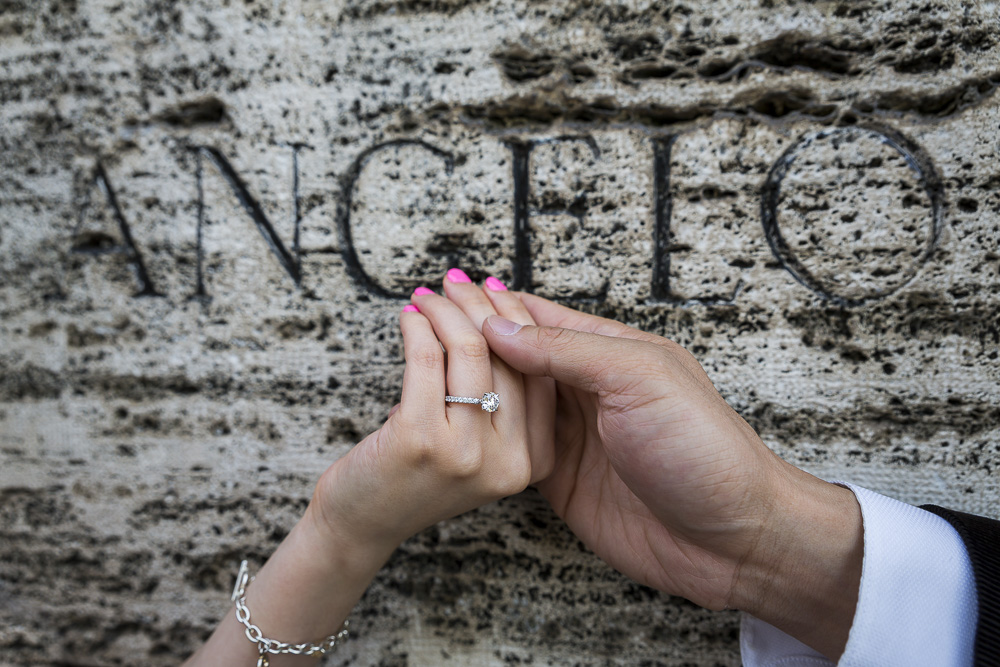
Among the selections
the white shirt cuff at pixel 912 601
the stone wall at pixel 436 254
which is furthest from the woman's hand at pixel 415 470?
the white shirt cuff at pixel 912 601

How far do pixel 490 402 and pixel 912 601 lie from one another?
2.15 feet

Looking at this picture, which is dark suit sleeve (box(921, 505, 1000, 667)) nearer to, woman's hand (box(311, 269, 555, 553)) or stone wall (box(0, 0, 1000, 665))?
stone wall (box(0, 0, 1000, 665))

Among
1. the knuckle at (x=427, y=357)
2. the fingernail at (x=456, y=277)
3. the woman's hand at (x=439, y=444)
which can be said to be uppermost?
the fingernail at (x=456, y=277)

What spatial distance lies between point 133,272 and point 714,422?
1359 mm

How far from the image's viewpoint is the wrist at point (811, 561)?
790 mm

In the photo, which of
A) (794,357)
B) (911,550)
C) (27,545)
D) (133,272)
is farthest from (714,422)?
(27,545)

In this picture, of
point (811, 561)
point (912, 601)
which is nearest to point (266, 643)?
point (811, 561)

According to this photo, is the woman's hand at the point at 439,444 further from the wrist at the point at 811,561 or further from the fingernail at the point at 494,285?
the wrist at the point at 811,561

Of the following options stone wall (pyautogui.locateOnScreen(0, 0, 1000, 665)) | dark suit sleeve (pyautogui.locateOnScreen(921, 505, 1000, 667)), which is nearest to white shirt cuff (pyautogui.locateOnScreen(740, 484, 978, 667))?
dark suit sleeve (pyautogui.locateOnScreen(921, 505, 1000, 667))

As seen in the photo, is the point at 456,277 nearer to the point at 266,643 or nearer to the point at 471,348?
the point at 471,348

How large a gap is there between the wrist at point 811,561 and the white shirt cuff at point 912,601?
40mm

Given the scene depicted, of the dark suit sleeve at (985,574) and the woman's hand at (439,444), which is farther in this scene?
the woman's hand at (439,444)

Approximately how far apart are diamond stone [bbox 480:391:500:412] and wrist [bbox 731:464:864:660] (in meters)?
0.44

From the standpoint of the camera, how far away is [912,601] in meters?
0.74
